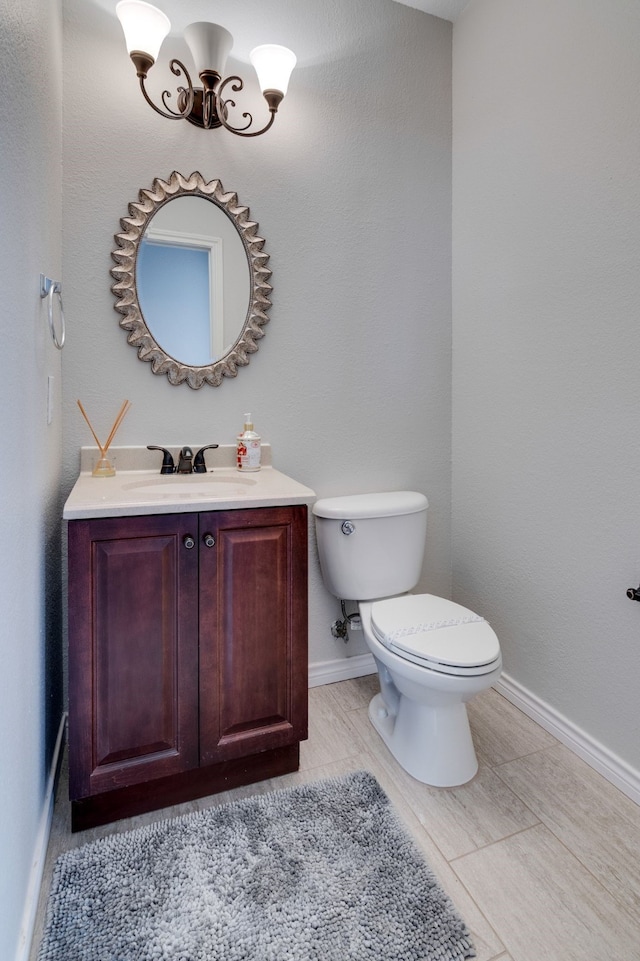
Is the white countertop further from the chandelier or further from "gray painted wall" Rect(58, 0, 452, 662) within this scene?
the chandelier

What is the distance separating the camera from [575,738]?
1647mm

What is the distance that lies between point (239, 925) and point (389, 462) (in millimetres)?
1536

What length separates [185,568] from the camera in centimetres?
133

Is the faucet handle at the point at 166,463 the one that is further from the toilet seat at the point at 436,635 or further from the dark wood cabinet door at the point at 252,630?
the toilet seat at the point at 436,635

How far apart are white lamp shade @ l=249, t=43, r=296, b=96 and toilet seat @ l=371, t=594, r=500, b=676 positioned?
1.74m

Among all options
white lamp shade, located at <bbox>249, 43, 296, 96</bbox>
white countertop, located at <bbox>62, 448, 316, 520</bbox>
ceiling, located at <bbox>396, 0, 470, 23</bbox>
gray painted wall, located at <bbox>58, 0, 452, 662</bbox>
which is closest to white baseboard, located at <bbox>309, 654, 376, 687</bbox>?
gray painted wall, located at <bbox>58, 0, 452, 662</bbox>

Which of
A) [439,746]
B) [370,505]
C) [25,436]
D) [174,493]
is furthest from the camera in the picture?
[370,505]

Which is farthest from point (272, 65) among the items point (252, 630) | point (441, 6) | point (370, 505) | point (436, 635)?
point (436, 635)

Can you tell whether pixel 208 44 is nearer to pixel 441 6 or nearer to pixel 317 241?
pixel 317 241

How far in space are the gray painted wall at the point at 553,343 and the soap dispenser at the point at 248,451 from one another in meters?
0.92

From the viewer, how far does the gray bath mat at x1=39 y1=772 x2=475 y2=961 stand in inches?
40.8

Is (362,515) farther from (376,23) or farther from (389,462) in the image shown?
(376,23)

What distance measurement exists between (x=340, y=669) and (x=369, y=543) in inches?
24.3

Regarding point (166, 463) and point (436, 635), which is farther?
point (166, 463)
